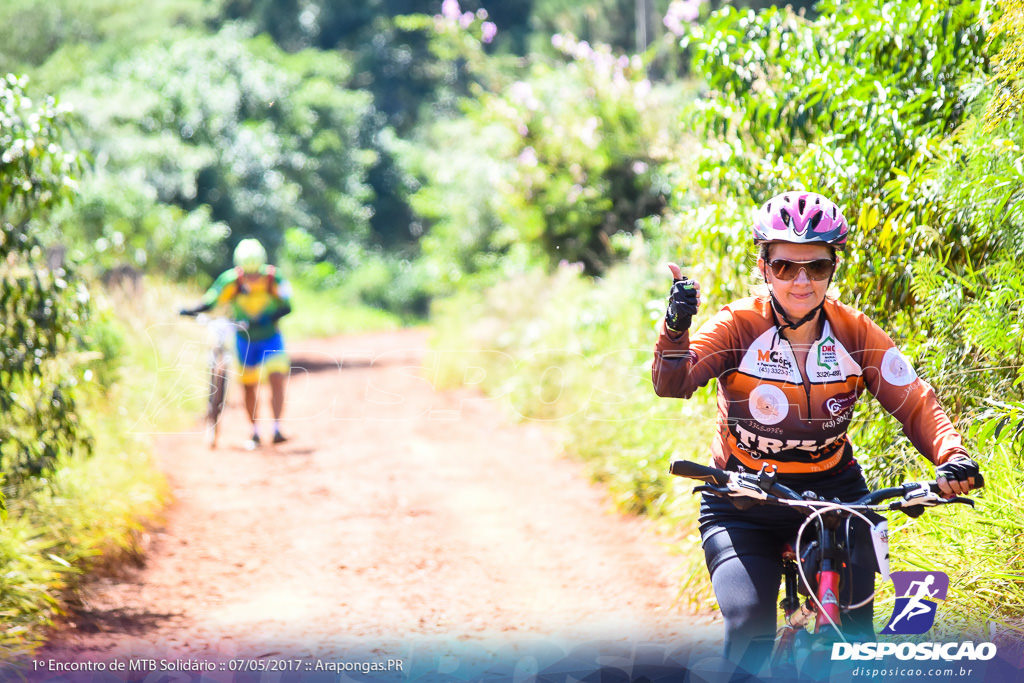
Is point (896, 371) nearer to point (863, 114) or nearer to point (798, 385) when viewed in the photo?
point (798, 385)

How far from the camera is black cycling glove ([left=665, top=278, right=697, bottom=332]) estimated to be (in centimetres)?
322

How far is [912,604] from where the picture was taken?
3.25 m

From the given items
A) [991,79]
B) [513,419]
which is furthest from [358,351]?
[991,79]

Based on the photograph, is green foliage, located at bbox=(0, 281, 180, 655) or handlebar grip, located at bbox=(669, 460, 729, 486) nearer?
handlebar grip, located at bbox=(669, 460, 729, 486)

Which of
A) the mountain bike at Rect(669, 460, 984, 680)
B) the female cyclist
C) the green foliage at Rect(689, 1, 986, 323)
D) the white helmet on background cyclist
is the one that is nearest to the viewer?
the mountain bike at Rect(669, 460, 984, 680)

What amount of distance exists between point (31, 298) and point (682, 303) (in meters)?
4.12

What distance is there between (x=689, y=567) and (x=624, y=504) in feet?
6.80

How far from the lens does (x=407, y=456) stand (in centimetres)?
1078

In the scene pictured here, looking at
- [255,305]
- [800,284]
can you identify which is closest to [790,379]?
[800,284]

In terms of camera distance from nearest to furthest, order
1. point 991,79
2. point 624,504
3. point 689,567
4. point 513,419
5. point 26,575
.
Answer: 1. point 991,79
2. point 26,575
3. point 689,567
4. point 624,504
5. point 513,419

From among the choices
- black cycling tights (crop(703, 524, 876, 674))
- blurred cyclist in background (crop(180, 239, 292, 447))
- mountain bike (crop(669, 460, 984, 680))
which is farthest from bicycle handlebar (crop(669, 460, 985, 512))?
blurred cyclist in background (crop(180, 239, 292, 447))

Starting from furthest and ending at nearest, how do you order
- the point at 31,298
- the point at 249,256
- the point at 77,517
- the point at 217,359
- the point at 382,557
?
the point at 217,359, the point at 249,256, the point at 382,557, the point at 77,517, the point at 31,298

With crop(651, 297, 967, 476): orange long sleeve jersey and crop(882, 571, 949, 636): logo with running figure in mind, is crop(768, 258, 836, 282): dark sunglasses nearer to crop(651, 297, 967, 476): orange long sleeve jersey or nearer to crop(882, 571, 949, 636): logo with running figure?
crop(651, 297, 967, 476): orange long sleeve jersey

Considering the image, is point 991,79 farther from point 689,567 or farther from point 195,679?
point 195,679
